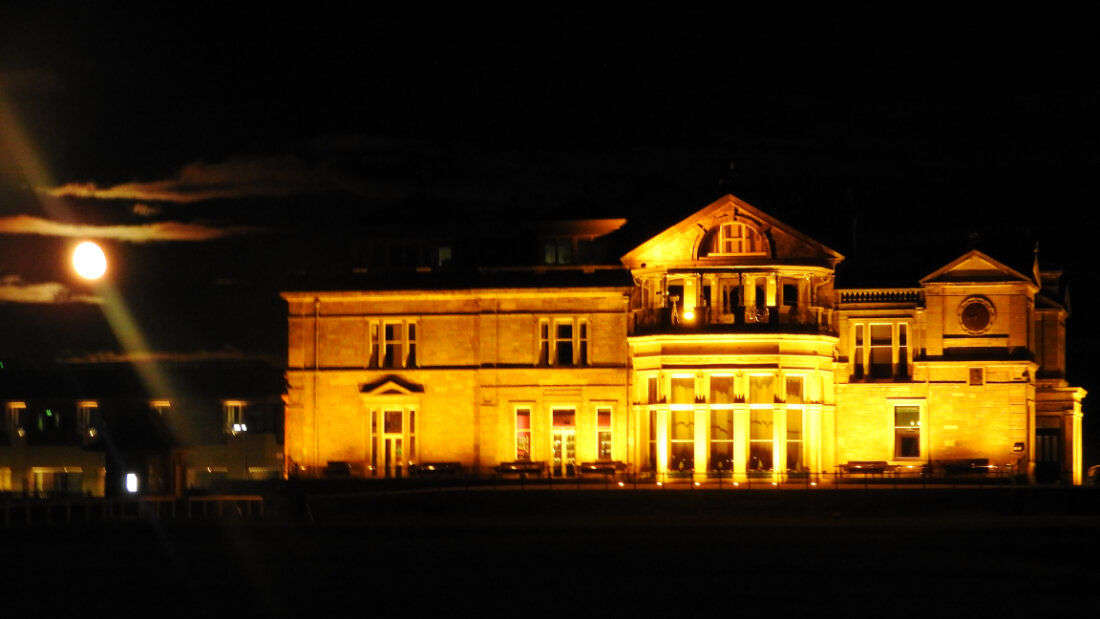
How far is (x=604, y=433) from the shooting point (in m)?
61.6

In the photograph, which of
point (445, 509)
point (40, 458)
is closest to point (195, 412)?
point (40, 458)

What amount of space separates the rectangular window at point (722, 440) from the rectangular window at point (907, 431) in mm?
5946

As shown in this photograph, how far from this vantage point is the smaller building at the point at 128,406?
74.6 m

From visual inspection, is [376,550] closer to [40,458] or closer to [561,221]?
[561,221]

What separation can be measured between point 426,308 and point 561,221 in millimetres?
5403

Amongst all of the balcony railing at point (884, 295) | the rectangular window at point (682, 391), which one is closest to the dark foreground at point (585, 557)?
the rectangular window at point (682, 391)

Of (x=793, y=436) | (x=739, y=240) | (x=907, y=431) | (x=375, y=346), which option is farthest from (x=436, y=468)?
(x=907, y=431)

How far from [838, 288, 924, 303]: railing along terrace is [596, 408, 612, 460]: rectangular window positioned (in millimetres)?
8612

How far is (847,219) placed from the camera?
6397cm

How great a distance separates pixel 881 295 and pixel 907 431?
4488 millimetres

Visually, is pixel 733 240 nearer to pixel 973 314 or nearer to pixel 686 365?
pixel 686 365

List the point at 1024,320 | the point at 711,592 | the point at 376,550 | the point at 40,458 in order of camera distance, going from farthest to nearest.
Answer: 1. the point at 40,458
2. the point at 1024,320
3. the point at 376,550
4. the point at 711,592

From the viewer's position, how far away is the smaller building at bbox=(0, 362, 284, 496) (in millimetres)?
74625

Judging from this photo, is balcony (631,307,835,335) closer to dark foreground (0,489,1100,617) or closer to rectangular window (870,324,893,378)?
rectangular window (870,324,893,378)
